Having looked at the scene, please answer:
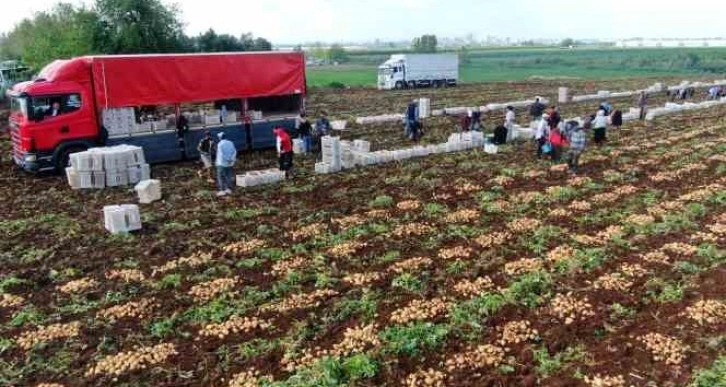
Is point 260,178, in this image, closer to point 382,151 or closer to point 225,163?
point 225,163

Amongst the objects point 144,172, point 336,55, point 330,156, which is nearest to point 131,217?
point 144,172

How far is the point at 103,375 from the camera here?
7277 mm

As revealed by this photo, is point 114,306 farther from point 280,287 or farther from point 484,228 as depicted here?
point 484,228

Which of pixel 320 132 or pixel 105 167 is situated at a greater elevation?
pixel 320 132

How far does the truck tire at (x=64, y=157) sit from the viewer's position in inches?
688

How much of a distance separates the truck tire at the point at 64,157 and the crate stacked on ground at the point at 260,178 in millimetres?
5484

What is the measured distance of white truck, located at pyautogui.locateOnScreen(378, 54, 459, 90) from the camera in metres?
50.8

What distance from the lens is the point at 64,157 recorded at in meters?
17.6

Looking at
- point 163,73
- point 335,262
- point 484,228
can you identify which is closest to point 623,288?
point 484,228

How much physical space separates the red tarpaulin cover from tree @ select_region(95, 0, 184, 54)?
99.0 feet

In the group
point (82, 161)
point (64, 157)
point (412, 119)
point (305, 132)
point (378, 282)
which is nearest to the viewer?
point (378, 282)

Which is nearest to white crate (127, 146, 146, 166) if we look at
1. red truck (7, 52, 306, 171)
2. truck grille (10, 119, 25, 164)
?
red truck (7, 52, 306, 171)

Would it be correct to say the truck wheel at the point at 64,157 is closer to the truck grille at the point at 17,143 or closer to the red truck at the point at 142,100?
the red truck at the point at 142,100

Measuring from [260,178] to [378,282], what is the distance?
789 cm
